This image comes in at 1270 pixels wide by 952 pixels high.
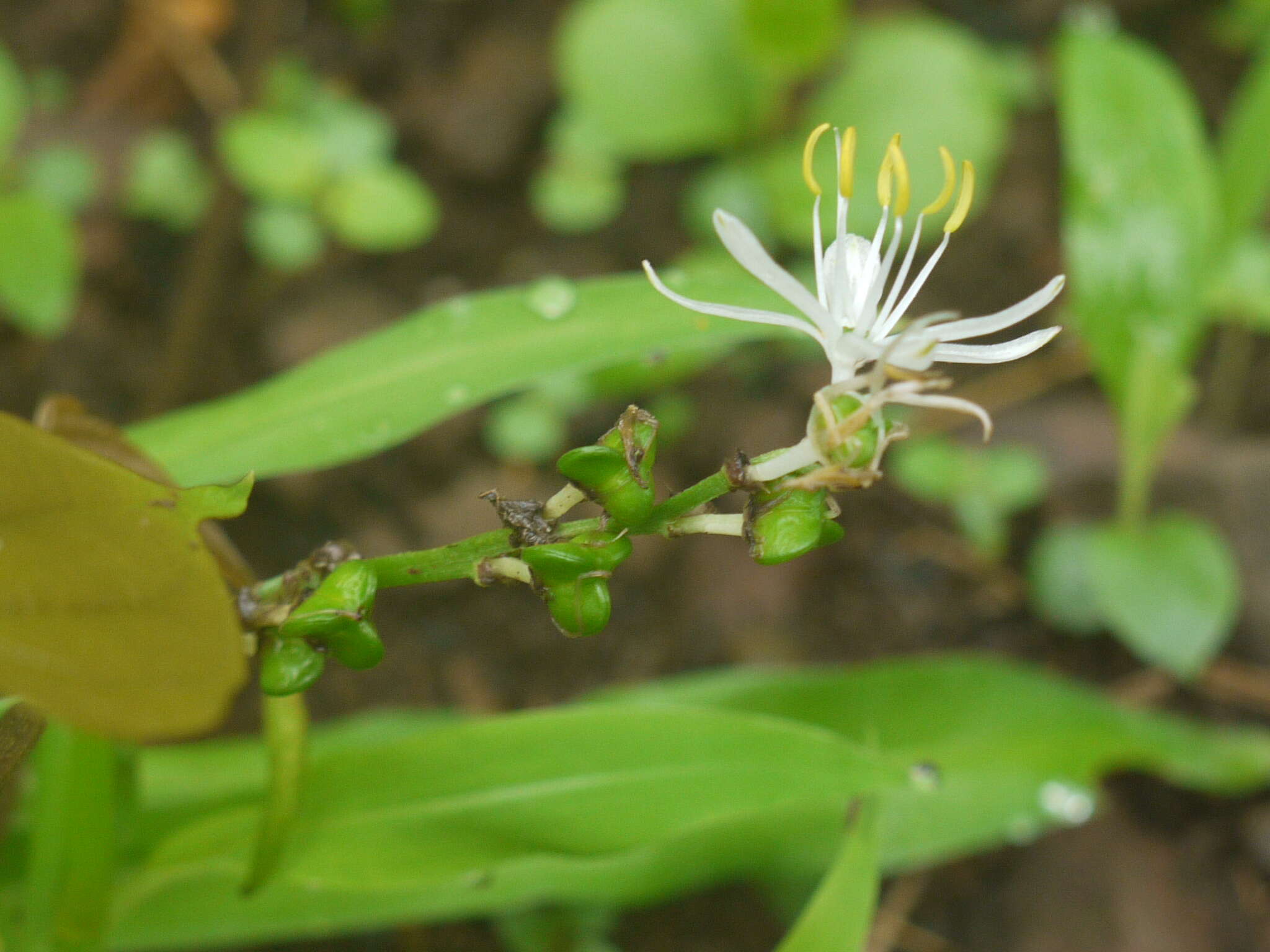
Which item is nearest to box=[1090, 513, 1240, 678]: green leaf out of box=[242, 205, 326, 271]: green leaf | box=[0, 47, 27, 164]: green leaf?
box=[242, 205, 326, 271]: green leaf

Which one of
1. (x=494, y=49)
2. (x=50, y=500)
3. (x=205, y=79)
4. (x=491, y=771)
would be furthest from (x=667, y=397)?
(x=50, y=500)

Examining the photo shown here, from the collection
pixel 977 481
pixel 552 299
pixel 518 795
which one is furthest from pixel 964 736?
pixel 552 299

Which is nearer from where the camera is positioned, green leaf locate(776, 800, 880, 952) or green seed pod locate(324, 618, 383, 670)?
green seed pod locate(324, 618, 383, 670)

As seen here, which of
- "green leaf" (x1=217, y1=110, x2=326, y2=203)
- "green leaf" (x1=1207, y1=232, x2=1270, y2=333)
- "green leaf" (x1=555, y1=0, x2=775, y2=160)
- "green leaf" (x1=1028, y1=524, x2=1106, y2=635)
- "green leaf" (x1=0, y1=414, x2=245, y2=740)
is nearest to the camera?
"green leaf" (x1=0, y1=414, x2=245, y2=740)

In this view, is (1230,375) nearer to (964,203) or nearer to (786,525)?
(964,203)

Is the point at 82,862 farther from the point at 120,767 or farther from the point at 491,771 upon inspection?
the point at 491,771

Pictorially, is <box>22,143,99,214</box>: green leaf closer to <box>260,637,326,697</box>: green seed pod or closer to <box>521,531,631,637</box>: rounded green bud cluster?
<box>260,637,326,697</box>: green seed pod

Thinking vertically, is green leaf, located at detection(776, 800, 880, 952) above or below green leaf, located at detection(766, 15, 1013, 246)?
below
